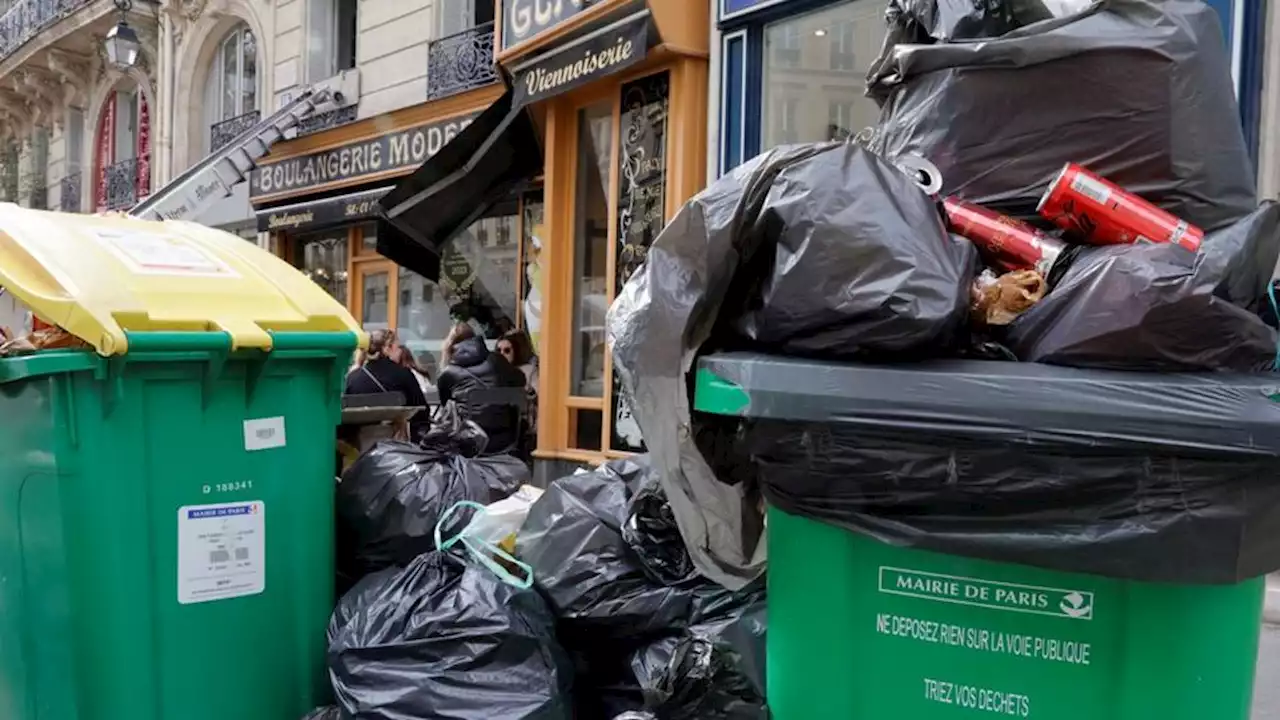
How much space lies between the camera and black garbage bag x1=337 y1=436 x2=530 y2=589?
310 centimetres

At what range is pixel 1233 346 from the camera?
152cm

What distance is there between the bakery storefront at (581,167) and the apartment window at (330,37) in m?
5.31

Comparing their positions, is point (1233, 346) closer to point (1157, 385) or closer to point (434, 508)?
point (1157, 385)

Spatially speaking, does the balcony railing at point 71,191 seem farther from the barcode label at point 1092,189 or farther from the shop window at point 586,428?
the barcode label at point 1092,189

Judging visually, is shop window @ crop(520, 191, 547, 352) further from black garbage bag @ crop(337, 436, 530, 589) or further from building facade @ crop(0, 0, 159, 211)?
Result: building facade @ crop(0, 0, 159, 211)

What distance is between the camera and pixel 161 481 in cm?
261

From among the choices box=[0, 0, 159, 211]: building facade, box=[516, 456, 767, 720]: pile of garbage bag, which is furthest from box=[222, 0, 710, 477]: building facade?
box=[516, 456, 767, 720]: pile of garbage bag

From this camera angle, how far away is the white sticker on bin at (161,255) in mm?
2719

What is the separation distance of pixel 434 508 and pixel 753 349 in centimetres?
159

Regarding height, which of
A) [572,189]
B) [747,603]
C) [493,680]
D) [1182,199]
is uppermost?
[572,189]

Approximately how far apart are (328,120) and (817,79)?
7276 mm

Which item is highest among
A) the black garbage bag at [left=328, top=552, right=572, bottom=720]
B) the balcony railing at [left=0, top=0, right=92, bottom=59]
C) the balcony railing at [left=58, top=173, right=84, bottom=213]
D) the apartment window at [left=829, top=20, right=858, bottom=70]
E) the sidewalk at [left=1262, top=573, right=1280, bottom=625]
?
the balcony railing at [left=0, top=0, right=92, bottom=59]

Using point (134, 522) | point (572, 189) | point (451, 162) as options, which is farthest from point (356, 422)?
point (451, 162)

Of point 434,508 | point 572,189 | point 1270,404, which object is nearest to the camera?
point 1270,404
